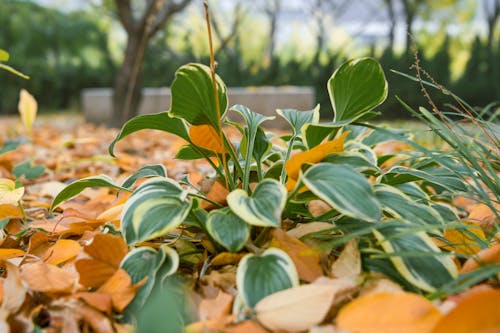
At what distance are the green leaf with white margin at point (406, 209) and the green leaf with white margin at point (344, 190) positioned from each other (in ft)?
0.39

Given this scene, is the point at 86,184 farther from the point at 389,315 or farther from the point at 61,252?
the point at 389,315

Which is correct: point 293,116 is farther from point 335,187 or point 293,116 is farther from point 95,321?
point 95,321

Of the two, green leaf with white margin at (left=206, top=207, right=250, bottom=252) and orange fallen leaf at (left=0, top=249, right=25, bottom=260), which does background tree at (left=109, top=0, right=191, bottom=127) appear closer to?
orange fallen leaf at (left=0, top=249, right=25, bottom=260)

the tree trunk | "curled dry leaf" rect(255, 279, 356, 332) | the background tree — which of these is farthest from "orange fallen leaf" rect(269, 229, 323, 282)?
the tree trunk

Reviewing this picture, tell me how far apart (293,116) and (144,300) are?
61cm

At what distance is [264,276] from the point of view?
869 mm

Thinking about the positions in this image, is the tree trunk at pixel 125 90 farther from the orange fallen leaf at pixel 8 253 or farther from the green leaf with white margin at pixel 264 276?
the green leaf with white margin at pixel 264 276

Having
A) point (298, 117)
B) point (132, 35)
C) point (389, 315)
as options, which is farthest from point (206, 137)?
point (132, 35)

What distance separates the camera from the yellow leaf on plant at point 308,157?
1.00 meters

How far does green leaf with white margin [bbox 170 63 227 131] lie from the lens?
102 cm

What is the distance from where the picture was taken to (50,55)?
13.1m

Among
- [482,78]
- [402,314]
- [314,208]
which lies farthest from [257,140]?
[482,78]

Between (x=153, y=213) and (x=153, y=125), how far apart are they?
1.00 feet

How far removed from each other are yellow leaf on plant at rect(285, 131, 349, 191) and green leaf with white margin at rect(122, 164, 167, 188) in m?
0.32
